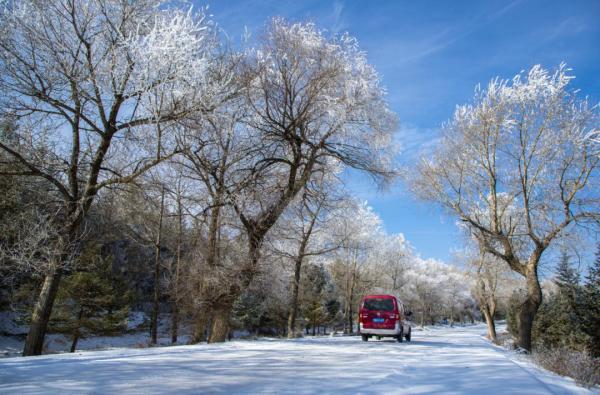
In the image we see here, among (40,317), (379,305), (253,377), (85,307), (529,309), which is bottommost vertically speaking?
(253,377)

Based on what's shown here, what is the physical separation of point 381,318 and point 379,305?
0.57 meters

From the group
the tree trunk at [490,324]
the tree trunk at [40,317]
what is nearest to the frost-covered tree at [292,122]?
the tree trunk at [40,317]

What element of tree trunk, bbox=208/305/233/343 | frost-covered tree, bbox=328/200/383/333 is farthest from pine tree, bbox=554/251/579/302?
tree trunk, bbox=208/305/233/343

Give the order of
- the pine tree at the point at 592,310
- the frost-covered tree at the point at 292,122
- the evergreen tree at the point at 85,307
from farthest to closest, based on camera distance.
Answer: the evergreen tree at the point at 85,307
the pine tree at the point at 592,310
the frost-covered tree at the point at 292,122

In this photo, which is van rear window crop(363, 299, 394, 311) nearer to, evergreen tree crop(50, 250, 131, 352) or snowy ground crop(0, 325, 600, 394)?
snowy ground crop(0, 325, 600, 394)

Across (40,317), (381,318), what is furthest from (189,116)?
(381,318)

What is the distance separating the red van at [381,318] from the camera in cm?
1505

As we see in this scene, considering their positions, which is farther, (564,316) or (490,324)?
(490,324)

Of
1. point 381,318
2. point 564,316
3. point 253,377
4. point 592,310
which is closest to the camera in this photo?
point 253,377

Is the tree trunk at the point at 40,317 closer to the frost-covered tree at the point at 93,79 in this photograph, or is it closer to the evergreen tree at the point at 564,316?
the frost-covered tree at the point at 93,79

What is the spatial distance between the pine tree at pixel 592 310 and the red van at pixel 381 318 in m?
14.6

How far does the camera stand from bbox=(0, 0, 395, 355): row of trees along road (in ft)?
28.9

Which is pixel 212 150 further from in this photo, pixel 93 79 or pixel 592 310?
pixel 592 310

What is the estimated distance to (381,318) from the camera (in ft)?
49.8
